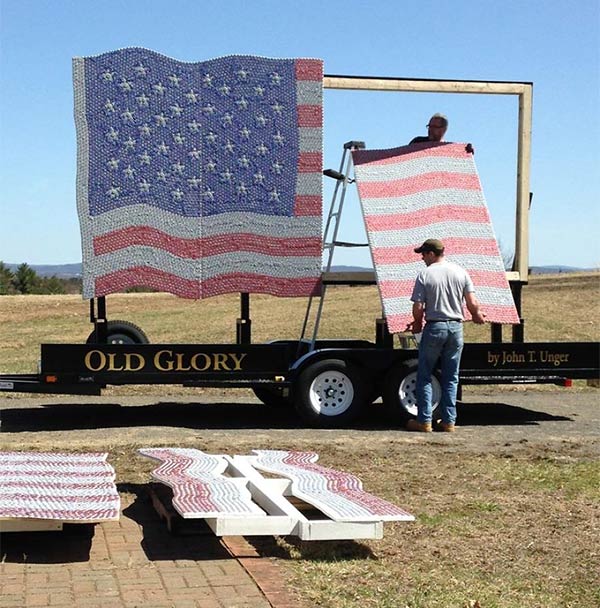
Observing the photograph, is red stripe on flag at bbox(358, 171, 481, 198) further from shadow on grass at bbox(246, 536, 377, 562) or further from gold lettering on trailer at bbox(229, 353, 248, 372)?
shadow on grass at bbox(246, 536, 377, 562)

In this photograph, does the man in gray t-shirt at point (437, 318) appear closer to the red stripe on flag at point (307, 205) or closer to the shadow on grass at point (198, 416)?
the shadow on grass at point (198, 416)

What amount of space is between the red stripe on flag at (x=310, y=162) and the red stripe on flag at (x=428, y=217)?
2.43 ft

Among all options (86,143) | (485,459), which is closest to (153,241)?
(86,143)

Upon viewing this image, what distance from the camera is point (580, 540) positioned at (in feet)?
20.2

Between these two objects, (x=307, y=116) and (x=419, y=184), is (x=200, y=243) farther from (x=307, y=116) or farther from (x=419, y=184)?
(x=419, y=184)

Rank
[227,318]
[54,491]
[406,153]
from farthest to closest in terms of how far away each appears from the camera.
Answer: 1. [227,318]
2. [406,153]
3. [54,491]

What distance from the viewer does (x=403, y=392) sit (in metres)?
10.6

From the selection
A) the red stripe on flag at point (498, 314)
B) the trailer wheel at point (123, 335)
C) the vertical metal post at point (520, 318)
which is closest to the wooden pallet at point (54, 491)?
the trailer wheel at point (123, 335)

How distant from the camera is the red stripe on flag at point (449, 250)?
10781 millimetres

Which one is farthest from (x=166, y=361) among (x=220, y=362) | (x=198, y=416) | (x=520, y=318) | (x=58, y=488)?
(x=58, y=488)

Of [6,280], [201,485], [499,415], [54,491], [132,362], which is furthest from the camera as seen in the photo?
[6,280]

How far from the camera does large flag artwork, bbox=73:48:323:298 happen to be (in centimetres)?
1033

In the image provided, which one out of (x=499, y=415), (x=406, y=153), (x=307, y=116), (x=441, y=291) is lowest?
(x=499, y=415)

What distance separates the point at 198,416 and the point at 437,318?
2.91 meters
